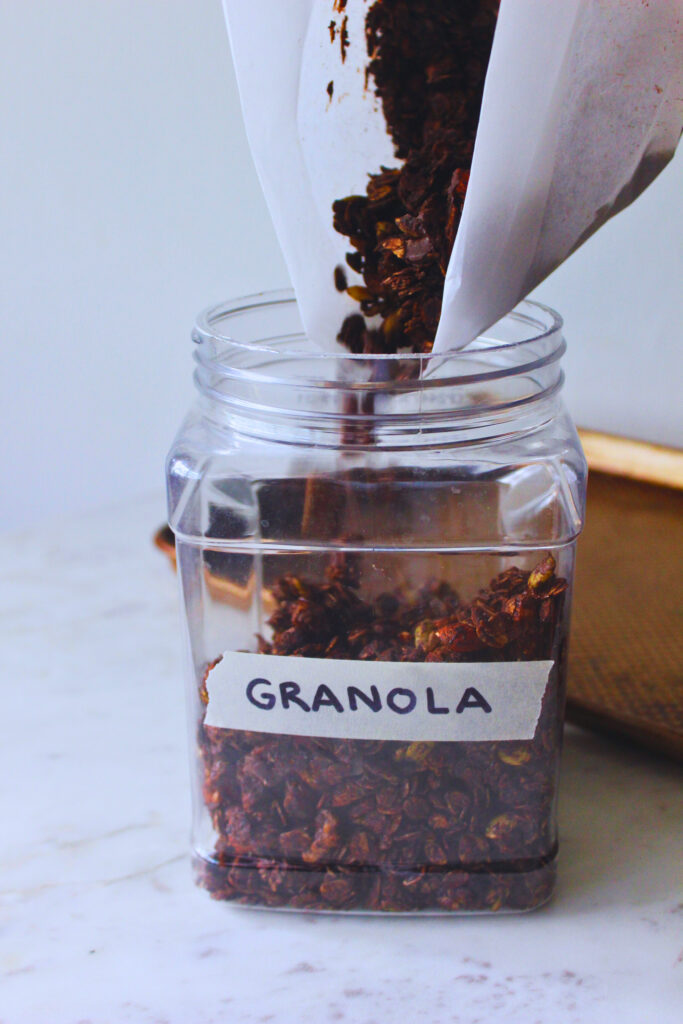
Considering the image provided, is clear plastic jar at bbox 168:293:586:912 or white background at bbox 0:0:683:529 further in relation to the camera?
white background at bbox 0:0:683:529

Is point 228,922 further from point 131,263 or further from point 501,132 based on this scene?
point 131,263

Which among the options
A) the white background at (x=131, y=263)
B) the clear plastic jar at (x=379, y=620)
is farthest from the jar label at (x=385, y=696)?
the white background at (x=131, y=263)

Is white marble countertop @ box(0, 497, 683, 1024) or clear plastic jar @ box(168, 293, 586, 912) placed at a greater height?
clear plastic jar @ box(168, 293, 586, 912)

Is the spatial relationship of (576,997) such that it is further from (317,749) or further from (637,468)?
(637,468)

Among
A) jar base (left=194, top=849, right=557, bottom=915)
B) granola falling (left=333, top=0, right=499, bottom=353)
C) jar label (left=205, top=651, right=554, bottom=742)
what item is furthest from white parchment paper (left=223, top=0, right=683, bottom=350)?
jar base (left=194, top=849, right=557, bottom=915)

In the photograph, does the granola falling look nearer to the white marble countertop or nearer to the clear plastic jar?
the clear plastic jar

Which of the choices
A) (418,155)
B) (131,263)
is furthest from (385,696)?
(131,263)

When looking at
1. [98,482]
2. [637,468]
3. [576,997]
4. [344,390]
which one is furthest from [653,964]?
[98,482]
